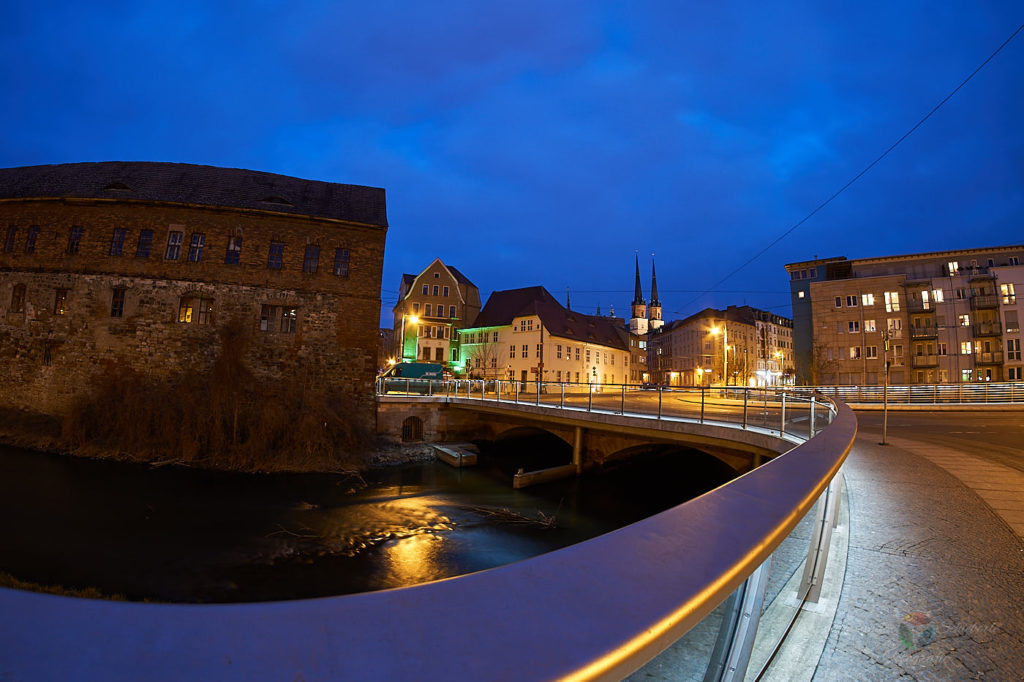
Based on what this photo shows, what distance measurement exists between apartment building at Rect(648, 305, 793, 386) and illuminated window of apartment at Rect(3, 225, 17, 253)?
254 feet

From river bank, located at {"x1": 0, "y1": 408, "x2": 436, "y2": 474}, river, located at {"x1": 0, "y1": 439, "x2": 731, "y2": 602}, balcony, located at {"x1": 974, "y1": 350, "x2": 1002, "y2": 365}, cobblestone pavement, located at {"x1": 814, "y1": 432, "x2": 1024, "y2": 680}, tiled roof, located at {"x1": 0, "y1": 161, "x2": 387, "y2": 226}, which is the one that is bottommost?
river, located at {"x1": 0, "y1": 439, "x2": 731, "y2": 602}

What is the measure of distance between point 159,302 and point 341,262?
1008 centimetres

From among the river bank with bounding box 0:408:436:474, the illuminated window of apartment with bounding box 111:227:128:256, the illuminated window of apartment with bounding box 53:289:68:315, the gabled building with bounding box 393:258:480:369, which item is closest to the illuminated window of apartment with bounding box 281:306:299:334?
the river bank with bounding box 0:408:436:474

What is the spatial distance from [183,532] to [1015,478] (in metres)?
18.9

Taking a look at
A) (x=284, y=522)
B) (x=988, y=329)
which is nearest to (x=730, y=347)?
(x=988, y=329)

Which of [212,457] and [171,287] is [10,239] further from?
[212,457]

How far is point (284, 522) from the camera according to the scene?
577 inches

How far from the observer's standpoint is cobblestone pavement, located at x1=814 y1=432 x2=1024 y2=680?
2434 mm

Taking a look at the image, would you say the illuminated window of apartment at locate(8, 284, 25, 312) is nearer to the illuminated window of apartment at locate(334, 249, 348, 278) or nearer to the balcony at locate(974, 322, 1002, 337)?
the illuminated window of apartment at locate(334, 249, 348, 278)

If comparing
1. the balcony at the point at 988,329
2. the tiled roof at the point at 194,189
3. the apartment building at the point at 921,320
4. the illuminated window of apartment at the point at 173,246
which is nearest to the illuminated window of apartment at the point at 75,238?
the tiled roof at the point at 194,189

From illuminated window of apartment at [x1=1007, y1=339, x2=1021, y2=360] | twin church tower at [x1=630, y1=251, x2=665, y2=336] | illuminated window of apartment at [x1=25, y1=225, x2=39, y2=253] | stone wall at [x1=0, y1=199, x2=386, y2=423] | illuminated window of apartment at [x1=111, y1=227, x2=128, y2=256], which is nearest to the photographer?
stone wall at [x1=0, y1=199, x2=386, y2=423]

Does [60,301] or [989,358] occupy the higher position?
[60,301]

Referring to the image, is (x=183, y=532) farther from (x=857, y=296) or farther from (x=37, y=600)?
(x=857, y=296)

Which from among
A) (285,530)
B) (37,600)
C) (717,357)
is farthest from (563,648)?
(717,357)
